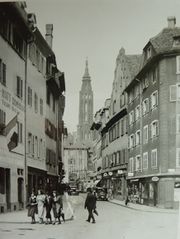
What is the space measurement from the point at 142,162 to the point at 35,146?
1.35 metres

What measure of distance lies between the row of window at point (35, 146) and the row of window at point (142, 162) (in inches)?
45.7

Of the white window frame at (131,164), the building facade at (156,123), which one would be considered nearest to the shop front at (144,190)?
the building facade at (156,123)

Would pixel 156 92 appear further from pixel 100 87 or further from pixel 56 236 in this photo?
pixel 56 236

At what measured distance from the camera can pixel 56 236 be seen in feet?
18.8

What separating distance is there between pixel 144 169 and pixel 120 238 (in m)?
0.93

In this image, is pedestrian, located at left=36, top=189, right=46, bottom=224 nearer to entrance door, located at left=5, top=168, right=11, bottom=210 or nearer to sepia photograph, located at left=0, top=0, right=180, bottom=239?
sepia photograph, located at left=0, top=0, right=180, bottom=239

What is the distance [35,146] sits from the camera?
21.7 feet

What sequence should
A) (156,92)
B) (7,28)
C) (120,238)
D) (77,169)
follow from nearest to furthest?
(120,238) < (156,92) < (7,28) < (77,169)

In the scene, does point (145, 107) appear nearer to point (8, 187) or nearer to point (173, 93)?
point (173, 93)

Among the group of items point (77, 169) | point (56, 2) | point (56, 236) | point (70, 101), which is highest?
point (56, 2)

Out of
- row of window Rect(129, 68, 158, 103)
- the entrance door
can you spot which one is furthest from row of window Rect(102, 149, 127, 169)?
the entrance door

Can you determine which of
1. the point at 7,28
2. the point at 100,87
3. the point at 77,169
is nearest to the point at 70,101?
the point at 100,87

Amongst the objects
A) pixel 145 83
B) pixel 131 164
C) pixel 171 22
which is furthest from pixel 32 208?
pixel 171 22

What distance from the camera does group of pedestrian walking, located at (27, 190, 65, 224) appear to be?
6.37 m
